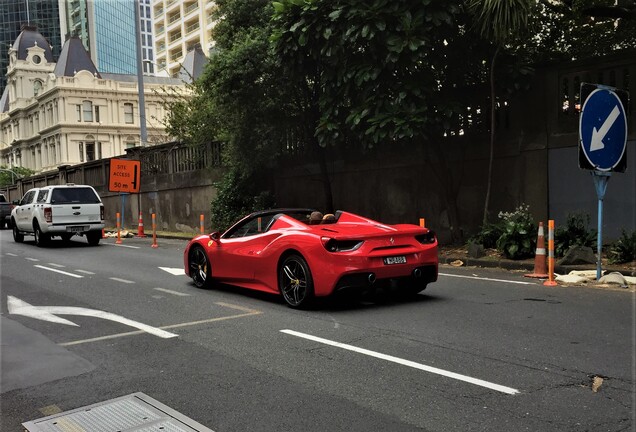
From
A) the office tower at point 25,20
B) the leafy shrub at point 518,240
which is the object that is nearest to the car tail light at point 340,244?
the leafy shrub at point 518,240

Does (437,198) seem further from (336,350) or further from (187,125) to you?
(187,125)

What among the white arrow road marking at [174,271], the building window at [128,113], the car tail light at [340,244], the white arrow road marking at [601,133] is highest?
the building window at [128,113]

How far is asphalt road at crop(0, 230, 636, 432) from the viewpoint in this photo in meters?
3.96

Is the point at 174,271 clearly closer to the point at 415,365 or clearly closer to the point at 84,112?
the point at 415,365

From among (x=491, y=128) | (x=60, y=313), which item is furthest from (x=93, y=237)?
(x=491, y=128)

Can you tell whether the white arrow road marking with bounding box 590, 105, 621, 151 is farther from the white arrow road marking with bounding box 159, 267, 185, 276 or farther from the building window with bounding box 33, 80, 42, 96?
the building window with bounding box 33, 80, 42, 96

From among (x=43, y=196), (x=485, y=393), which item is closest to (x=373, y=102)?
(x=485, y=393)

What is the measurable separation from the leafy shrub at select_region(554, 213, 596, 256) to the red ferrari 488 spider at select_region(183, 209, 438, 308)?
14.5 feet

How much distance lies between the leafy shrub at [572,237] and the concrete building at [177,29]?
73172 millimetres

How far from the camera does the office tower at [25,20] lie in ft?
389

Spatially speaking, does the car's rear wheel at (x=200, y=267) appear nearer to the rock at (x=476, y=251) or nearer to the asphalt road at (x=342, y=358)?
the asphalt road at (x=342, y=358)

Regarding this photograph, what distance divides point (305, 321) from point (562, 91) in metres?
8.89

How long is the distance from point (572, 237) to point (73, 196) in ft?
50.0

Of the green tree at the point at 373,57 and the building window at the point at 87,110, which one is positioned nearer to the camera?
the green tree at the point at 373,57
